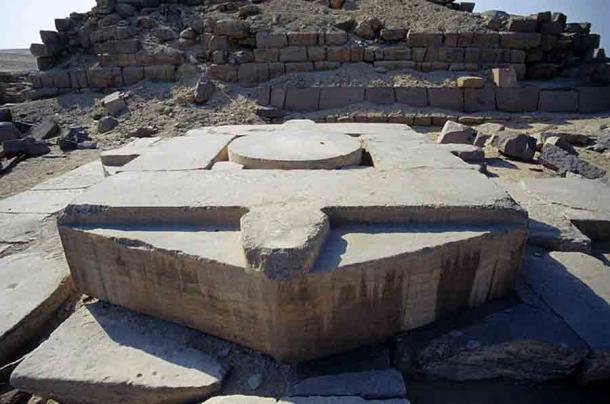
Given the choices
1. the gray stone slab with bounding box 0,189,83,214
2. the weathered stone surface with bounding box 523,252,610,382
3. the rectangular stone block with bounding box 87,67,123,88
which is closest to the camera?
the weathered stone surface with bounding box 523,252,610,382

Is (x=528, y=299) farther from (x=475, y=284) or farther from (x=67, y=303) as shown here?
(x=67, y=303)

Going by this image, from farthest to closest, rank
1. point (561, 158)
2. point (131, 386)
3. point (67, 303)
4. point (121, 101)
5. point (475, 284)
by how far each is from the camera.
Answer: point (121, 101) < point (561, 158) < point (67, 303) < point (475, 284) < point (131, 386)

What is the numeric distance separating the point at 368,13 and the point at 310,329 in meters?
9.31

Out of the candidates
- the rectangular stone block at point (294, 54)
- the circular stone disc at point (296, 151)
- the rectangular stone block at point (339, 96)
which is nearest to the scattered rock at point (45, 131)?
the rectangular stone block at point (294, 54)

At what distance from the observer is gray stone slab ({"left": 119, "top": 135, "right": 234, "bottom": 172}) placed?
281 centimetres

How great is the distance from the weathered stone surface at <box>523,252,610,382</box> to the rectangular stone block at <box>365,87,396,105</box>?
19.2 ft

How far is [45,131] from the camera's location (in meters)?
7.02

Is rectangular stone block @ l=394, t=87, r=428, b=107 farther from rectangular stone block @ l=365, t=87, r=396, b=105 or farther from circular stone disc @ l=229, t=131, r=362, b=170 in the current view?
circular stone disc @ l=229, t=131, r=362, b=170

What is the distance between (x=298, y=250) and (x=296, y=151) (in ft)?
5.03

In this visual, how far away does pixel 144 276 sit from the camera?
6.49 ft

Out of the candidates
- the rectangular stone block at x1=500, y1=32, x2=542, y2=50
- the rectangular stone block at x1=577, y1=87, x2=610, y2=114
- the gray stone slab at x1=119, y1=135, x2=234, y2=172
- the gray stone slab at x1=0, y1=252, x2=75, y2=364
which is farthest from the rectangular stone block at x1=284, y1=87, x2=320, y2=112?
the gray stone slab at x1=0, y1=252, x2=75, y2=364

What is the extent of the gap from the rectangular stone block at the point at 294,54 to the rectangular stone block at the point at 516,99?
404 centimetres

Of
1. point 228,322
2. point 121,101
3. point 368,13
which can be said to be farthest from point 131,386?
point 368,13

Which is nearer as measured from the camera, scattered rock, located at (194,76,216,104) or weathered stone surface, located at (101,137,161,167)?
weathered stone surface, located at (101,137,161,167)
